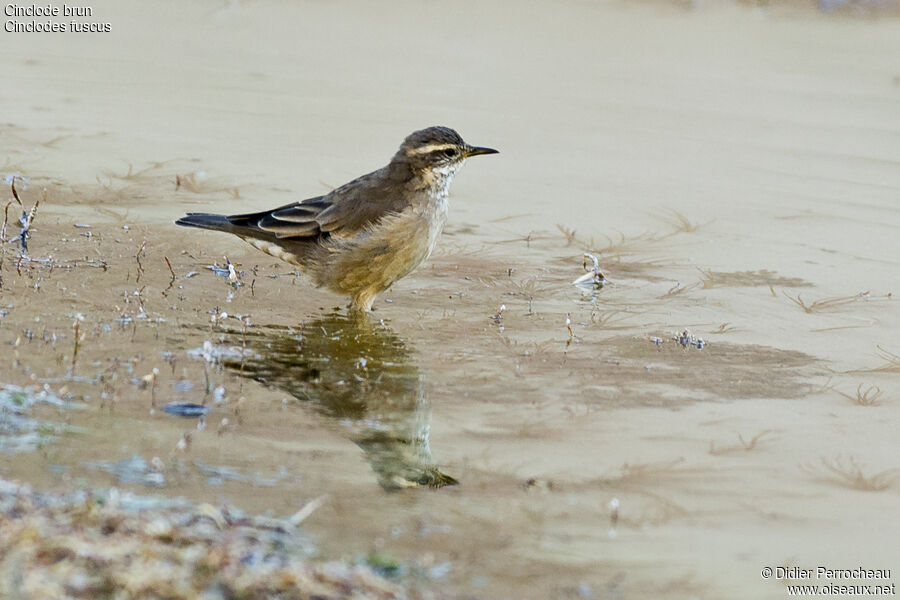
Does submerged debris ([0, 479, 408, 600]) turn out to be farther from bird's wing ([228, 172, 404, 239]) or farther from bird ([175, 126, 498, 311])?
bird's wing ([228, 172, 404, 239])

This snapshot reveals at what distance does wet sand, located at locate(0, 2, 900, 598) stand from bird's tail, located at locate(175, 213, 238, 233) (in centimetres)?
31

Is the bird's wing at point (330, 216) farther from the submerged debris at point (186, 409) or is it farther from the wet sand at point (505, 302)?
the submerged debris at point (186, 409)

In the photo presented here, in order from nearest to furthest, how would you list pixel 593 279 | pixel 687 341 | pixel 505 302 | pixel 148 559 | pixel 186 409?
1. pixel 148 559
2. pixel 186 409
3. pixel 687 341
4. pixel 505 302
5. pixel 593 279

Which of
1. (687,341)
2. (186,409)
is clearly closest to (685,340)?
(687,341)

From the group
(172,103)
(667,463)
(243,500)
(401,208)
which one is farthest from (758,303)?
(172,103)

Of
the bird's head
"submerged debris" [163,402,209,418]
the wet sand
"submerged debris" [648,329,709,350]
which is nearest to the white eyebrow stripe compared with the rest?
the bird's head

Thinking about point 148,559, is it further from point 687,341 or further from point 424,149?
point 424,149

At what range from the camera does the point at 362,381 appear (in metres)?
6.90

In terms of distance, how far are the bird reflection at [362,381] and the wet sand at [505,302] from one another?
25 millimetres

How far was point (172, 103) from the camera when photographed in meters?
13.9

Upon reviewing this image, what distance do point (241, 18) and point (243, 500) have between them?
13931mm

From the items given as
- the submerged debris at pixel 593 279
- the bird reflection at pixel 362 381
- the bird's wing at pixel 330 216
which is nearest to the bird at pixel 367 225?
the bird's wing at pixel 330 216

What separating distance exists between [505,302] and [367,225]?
45.0 inches

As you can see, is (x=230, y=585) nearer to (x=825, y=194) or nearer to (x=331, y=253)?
(x=331, y=253)
